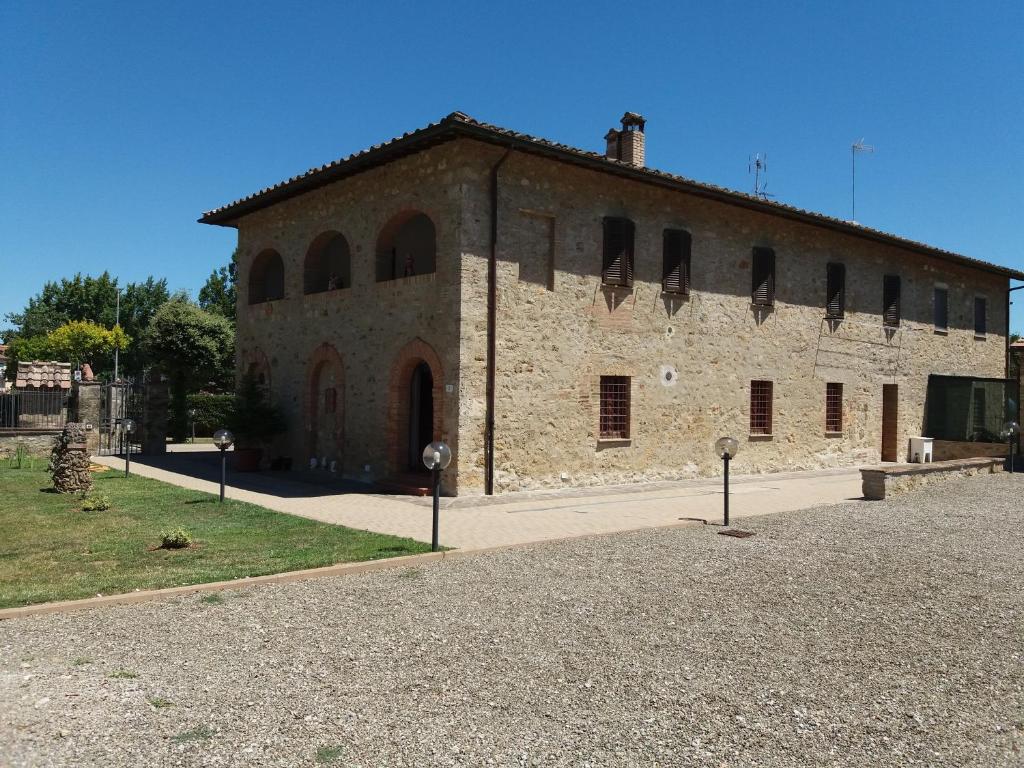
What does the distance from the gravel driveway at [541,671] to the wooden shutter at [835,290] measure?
12218 mm

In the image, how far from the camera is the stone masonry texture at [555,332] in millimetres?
12484

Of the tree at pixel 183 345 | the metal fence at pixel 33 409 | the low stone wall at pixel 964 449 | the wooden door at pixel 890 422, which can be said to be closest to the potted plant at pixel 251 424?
the metal fence at pixel 33 409

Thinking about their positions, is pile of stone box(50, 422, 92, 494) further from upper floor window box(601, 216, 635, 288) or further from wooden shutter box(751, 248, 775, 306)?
wooden shutter box(751, 248, 775, 306)

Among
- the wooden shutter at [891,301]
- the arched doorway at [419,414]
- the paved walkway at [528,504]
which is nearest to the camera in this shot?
the paved walkway at [528,504]

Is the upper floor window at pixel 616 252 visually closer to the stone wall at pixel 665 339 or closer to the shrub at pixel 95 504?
the stone wall at pixel 665 339

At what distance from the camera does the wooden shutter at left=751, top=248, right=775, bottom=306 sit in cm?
1675

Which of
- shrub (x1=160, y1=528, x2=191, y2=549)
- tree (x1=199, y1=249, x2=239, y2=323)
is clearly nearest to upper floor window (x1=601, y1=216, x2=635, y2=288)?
shrub (x1=160, y1=528, x2=191, y2=549)

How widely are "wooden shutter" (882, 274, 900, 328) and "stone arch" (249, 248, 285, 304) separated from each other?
15.8 metres

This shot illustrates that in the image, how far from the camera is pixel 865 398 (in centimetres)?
1942

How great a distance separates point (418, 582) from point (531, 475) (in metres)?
6.56

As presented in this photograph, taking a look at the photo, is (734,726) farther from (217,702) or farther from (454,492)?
(454,492)

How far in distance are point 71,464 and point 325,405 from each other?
489cm

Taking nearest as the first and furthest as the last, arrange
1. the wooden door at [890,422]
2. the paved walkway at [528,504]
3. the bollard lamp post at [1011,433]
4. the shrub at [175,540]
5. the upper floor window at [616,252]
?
the shrub at [175,540], the paved walkway at [528,504], the upper floor window at [616,252], the bollard lamp post at [1011,433], the wooden door at [890,422]

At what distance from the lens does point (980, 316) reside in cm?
2327
